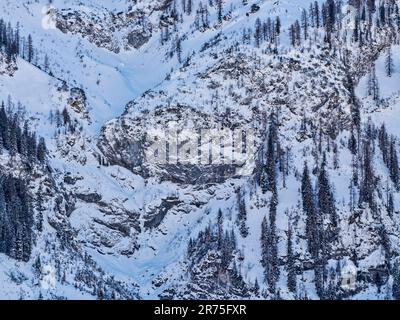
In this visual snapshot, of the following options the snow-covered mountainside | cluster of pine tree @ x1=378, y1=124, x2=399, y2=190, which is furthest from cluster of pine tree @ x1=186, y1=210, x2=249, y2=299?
cluster of pine tree @ x1=378, y1=124, x2=399, y2=190

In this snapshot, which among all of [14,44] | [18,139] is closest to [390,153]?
[18,139]

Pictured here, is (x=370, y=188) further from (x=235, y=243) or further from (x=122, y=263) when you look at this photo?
(x=122, y=263)

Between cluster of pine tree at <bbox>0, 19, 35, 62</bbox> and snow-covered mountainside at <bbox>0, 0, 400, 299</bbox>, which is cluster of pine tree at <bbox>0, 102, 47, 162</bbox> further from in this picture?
cluster of pine tree at <bbox>0, 19, 35, 62</bbox>

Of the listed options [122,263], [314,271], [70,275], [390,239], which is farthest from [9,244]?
[390,239]

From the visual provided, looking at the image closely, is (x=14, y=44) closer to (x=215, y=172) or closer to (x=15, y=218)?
(x=215, y=172)

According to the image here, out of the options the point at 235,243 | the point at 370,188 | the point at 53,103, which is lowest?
the point at 235,243

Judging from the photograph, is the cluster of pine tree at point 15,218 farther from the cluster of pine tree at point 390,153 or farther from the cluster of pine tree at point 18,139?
the cluster of pine tree at point 390,153
